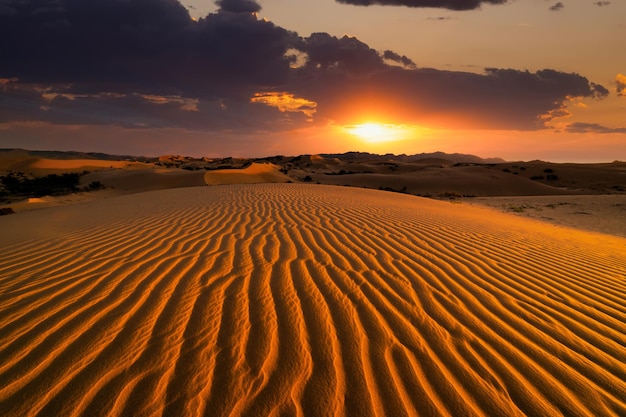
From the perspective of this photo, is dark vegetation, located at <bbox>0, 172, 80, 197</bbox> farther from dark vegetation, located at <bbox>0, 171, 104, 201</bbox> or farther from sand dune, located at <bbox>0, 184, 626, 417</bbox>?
sand dune, located at <bbox>0, 184, 626, 417</bbox>

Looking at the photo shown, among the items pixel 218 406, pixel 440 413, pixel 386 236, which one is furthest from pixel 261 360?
pixel 386 236

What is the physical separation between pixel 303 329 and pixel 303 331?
0.09ft

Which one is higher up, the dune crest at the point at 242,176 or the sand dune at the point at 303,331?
the sand dune at the point at 303,331

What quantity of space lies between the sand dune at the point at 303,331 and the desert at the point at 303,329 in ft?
0.04

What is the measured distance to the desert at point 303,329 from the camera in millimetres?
1868

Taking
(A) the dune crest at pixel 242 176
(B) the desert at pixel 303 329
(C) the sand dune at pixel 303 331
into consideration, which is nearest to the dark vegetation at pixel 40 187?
(A) the dune crest at pixel 242 176

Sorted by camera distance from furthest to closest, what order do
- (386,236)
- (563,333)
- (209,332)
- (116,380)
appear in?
(386,236) < (563,333) < (209,332) < (116,380)

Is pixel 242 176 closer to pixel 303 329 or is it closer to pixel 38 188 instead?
pixel 38 188

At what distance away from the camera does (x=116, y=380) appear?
193 centimetres

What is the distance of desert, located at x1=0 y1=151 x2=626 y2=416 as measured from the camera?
73.5 inches

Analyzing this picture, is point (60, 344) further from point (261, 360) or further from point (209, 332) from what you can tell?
point (261, 360)

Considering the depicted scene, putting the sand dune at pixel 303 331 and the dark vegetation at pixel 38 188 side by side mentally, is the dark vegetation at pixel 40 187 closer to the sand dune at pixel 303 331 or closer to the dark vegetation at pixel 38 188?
the dark vegetation at pixel 38 188

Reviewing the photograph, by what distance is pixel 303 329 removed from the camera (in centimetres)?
254

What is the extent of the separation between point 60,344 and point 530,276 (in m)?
4.68
